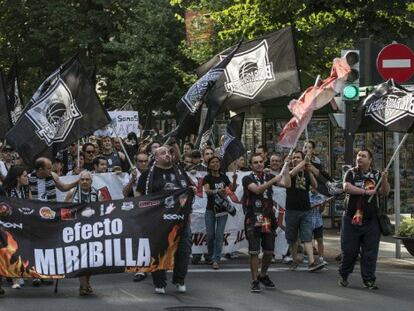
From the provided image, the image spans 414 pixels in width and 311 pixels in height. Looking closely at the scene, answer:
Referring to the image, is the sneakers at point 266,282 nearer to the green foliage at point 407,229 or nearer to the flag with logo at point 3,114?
the green foliage at point 407,229

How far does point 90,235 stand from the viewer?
11.2 meters

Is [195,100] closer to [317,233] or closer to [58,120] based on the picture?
[58,120]

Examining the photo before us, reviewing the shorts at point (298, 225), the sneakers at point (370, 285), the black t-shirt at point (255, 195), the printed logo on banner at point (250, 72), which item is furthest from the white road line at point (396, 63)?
the sneakers at point (370, 285)

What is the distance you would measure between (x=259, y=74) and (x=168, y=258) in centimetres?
348

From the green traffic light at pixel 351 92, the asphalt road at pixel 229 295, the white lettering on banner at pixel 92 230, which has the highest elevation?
the green traffic light at pixel 351 92

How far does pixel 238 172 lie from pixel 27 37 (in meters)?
24.9

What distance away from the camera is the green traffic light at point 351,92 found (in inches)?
610

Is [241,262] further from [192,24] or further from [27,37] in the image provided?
[27,37]

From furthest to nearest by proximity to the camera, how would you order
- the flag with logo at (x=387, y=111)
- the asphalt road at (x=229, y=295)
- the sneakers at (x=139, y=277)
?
the sneakers at (x=139, y=277), the flag with logo at (x=387, y=111), the asphalt road at (x=229, y=295)

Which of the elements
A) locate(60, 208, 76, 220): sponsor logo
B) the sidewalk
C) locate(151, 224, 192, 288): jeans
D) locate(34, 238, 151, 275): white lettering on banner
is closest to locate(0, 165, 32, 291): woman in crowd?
locate(60, 208, 76, 220): sponsor logo

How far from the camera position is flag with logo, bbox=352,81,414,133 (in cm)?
1213

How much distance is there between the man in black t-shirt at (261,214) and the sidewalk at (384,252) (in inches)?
125

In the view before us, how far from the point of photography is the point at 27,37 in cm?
3841

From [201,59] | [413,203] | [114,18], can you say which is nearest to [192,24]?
[201,59]
